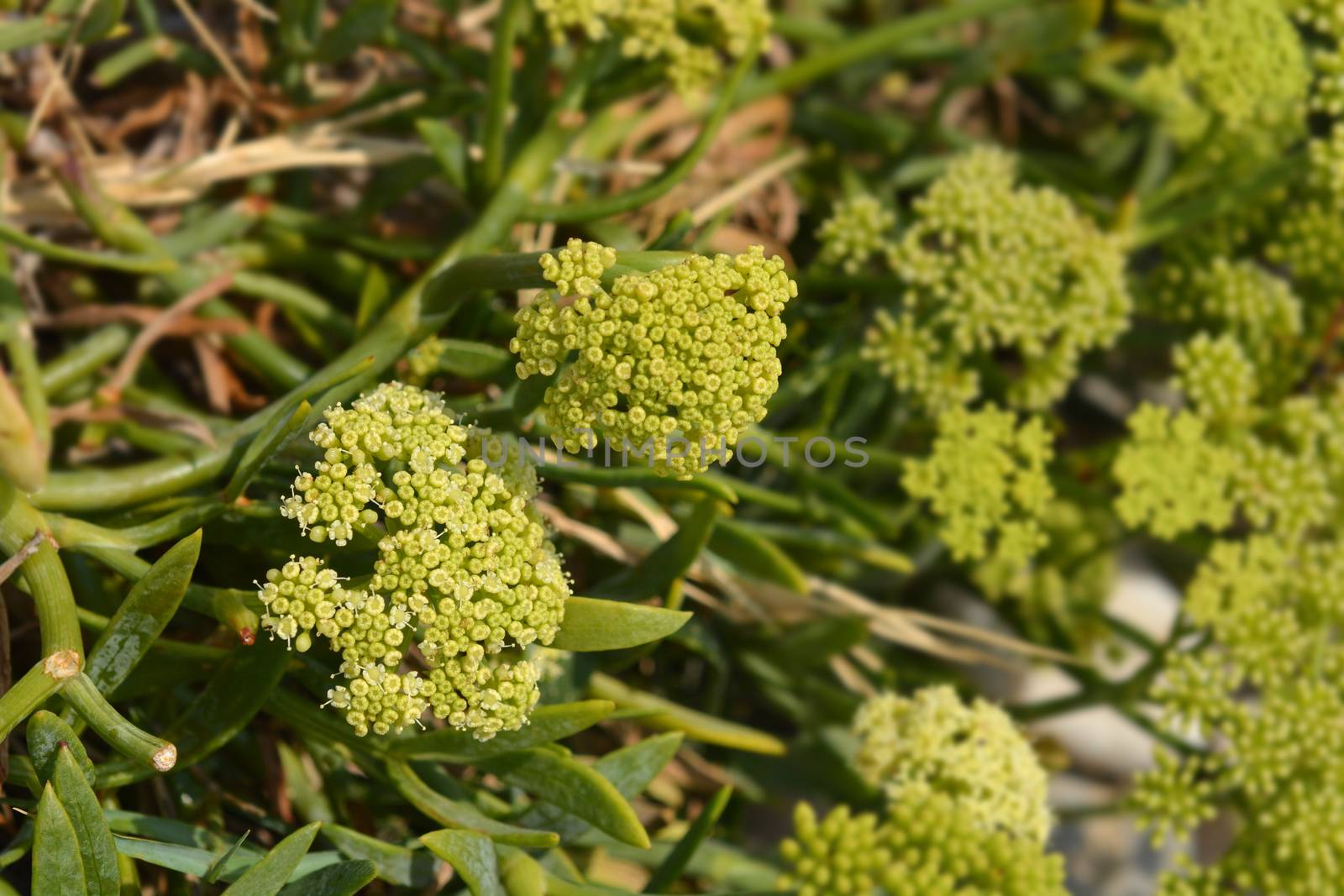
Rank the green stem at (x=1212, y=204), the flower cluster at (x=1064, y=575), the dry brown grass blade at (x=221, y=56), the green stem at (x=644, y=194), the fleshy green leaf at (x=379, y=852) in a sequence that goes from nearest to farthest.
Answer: the fleshy green leaf at (x=379, y=852) < the green stem at (x=644, y=194) < the dry brown grass blade at (x=221, y=56) < the green stem at (x=1212, y=204) < the flower cluster at (x=1064, y=575)

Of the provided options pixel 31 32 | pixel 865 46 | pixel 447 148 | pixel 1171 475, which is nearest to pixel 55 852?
pixel 447 148

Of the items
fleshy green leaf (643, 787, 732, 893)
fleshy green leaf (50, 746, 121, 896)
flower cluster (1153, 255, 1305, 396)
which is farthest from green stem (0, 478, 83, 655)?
flower cluster (1153, 255, 1305, 396)

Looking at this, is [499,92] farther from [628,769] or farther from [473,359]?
[628,769]

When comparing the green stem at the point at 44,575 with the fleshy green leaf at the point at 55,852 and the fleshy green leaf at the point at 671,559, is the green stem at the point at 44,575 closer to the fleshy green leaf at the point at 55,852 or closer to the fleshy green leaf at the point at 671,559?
the fleshy green leaf at the point at 55,852

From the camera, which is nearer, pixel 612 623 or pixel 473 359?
pixel 612 623

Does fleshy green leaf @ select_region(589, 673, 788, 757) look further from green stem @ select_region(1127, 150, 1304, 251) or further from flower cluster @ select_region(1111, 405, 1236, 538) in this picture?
green stem @ select_region(1127, 150, 1304, 251)

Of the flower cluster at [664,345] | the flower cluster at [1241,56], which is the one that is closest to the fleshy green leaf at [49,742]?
the flower cluster at [664,345]
